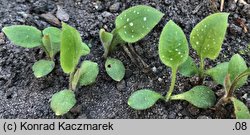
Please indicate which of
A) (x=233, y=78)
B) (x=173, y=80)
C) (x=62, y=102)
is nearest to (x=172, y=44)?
(x=173, y=80)

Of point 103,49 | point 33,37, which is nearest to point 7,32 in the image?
point 33,37

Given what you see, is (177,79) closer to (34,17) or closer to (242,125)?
(242,125)

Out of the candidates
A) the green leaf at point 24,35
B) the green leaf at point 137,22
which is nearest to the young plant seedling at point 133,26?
the green leaf at point 137,22

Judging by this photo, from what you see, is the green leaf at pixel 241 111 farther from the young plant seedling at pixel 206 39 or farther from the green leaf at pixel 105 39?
the green leaf at pixel 105 39

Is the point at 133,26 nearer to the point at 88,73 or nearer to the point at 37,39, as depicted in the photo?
the point at 88,73

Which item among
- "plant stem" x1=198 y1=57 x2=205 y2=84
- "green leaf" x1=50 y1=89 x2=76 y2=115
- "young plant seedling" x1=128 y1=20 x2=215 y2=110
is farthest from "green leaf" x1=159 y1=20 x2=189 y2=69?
"green leaf" x1=50 y1=89 x2=76 y2=115

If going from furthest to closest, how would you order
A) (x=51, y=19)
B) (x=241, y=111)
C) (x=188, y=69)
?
(x=51, y=19) < (x=188, y=69) < (x=241, y=111)
